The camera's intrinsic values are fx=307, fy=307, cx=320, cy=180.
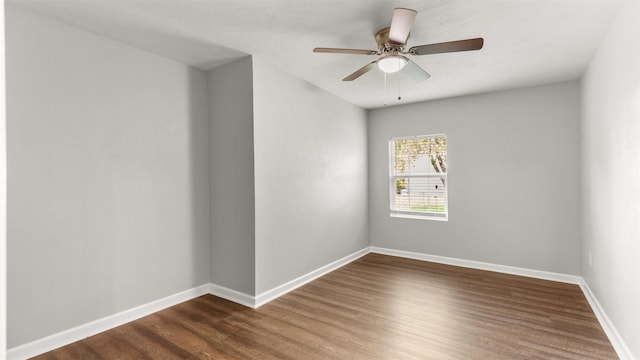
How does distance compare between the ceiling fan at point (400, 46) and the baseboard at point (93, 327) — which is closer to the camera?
the ceiling fan at point (400, 46)

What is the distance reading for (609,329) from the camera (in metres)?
2.47

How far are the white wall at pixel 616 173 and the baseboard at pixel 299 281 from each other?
9.21ft

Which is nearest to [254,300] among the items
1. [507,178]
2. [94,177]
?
[94,177]

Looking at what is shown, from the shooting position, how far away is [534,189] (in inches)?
157

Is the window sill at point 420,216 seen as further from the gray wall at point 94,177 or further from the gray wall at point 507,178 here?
the gray wall at point 94,177

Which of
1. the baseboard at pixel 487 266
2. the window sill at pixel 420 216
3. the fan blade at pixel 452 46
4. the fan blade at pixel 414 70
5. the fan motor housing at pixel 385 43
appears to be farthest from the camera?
the window sill at pixel 420 216

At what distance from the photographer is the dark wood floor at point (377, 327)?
2273 millimetres

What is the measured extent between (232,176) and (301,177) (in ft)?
2.75

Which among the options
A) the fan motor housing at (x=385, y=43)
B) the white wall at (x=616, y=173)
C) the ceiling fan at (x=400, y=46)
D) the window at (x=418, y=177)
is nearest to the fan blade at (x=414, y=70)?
the ceiling fan at (x=400, y=46)

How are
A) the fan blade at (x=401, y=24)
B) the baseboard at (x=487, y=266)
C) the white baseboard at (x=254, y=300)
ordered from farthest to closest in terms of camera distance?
the baseboard at (x=487, y=266) → the white baseboard at (x=254, y=300) → the fan blade at (x=401, y=24)

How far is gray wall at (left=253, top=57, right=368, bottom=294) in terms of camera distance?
3164mm

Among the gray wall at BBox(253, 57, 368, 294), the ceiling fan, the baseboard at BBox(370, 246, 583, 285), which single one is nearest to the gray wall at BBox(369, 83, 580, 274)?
the baseboard at BBox(370, 246, 583, 285)

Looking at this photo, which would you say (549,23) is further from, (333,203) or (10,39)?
(10,39)

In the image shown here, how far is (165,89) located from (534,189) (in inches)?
179
